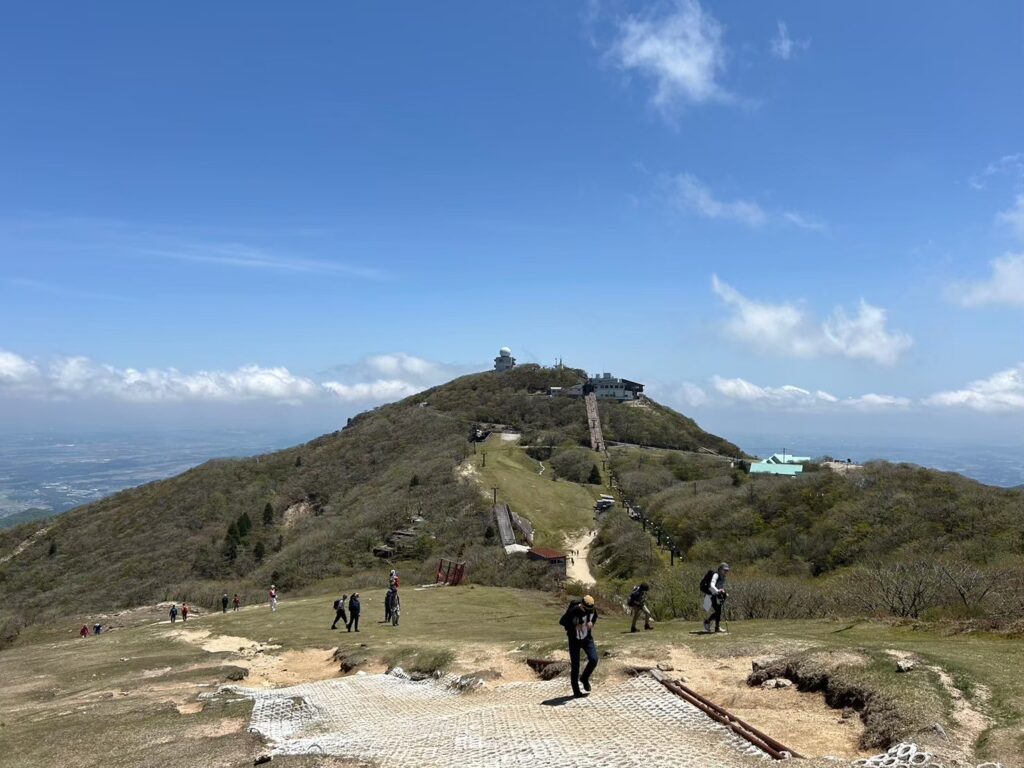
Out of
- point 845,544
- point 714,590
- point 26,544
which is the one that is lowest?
point 26,544

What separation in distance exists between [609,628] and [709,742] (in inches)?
467

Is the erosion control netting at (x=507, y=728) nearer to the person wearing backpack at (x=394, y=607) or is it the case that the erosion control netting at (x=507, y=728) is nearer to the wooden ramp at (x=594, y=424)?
the person wearing backpack at (x=394, y=607)

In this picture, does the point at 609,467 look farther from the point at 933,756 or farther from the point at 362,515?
the point at 933,756

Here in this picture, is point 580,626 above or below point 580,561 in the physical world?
above

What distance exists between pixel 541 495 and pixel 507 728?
6108cm

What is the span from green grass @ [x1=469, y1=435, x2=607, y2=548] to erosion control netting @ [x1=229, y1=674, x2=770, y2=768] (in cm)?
4561

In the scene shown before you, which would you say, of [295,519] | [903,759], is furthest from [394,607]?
[295,519]

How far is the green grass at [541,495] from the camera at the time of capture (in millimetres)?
64000

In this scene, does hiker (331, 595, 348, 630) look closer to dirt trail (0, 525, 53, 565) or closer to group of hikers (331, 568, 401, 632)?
group of hikers (331, 568, 401, 632)

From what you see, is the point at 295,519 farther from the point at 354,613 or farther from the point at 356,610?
the point at 356,610

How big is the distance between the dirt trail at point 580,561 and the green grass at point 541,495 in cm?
128

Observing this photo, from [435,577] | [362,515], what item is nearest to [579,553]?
[435,577]

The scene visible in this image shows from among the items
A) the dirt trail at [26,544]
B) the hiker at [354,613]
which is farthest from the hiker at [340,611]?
the dirt trail at [26,544]

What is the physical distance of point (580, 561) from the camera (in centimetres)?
5491
